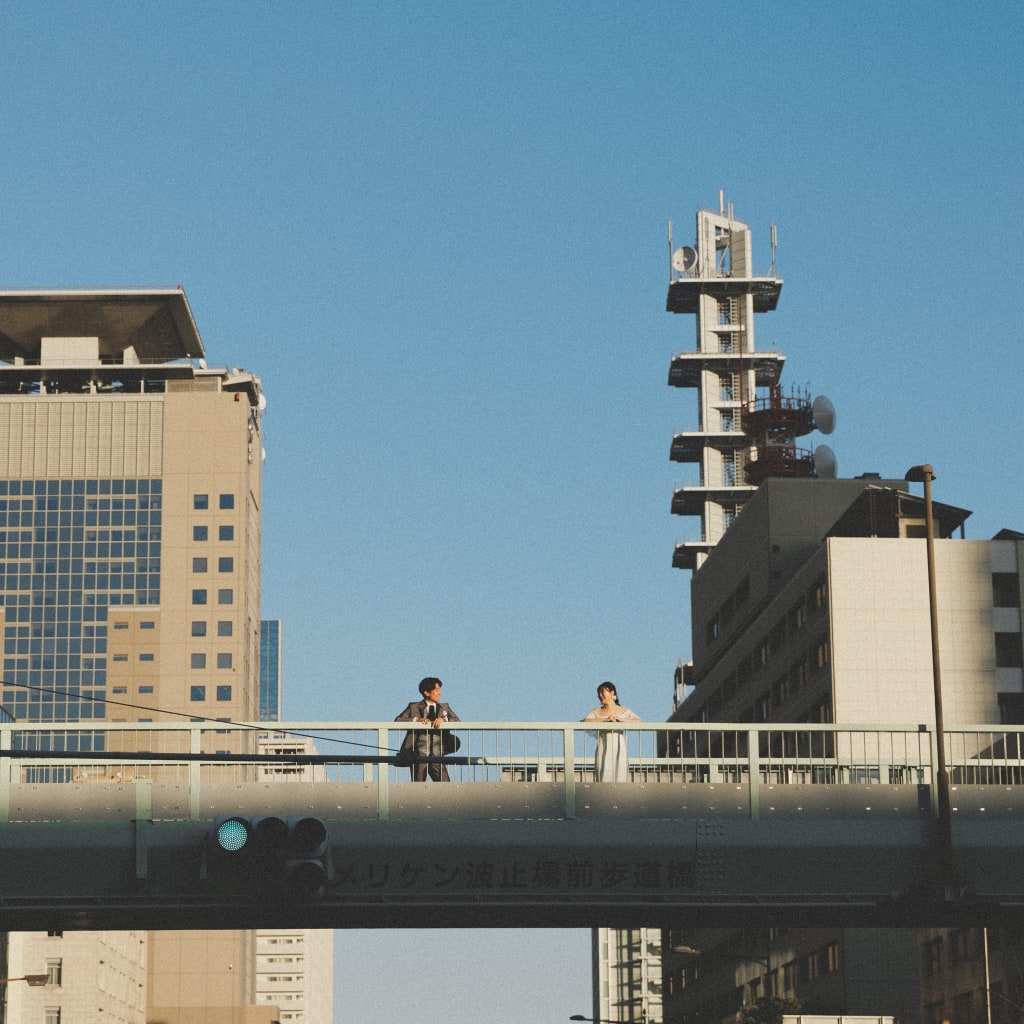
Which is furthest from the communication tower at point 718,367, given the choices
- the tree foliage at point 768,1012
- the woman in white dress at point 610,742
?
the woman in white dress at point 610,742

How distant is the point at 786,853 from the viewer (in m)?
24.0

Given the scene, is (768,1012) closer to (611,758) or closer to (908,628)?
(908,628)

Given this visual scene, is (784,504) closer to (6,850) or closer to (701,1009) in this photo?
(701,1009)

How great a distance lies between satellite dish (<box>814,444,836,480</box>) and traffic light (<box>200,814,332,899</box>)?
129 meters

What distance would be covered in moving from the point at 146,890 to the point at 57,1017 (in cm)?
10648

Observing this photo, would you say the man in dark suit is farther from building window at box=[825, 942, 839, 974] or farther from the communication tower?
the communication tower

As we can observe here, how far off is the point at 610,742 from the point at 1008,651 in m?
84.3

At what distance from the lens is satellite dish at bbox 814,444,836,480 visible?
148 metres

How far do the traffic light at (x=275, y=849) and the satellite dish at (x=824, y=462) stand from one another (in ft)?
424

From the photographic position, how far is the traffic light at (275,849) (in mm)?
20984

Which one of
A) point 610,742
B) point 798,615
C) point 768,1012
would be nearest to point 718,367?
point 798,615

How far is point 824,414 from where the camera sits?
159 metres

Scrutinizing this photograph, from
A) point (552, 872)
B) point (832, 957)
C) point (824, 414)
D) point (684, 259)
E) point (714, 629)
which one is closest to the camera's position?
point (552, 872)

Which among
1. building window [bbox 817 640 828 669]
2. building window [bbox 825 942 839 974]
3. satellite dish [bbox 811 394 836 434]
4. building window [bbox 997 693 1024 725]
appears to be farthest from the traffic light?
satellite dish [bbox 811 394 836 434]
